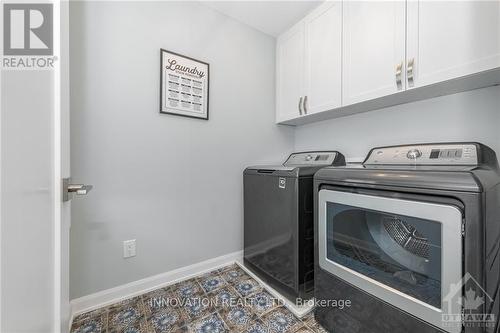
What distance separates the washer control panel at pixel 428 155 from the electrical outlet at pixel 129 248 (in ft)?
5.65

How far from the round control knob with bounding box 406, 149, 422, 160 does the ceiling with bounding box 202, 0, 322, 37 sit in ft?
4.36

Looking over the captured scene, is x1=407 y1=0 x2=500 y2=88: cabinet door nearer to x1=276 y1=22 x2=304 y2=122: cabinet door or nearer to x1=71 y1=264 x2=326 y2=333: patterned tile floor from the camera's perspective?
x1=276 y1=22 x2=304 y2=122: cabinet door

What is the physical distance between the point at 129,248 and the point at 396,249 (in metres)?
1.58

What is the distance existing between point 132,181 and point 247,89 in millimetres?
1255

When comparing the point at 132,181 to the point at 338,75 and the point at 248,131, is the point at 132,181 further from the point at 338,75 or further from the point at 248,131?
the point at 338,75

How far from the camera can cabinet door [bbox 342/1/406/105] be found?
3.88 feet

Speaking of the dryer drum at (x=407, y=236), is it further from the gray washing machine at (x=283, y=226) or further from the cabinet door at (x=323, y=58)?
the cabinet door at (x=323, y=58)

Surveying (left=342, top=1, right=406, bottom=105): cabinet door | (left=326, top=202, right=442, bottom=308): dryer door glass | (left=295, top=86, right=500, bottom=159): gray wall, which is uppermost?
(left=342, top=1, right=406, bottom=105): cabinet door

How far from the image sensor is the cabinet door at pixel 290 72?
1.79 m

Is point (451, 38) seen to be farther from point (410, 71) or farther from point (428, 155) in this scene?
point (428, 155)

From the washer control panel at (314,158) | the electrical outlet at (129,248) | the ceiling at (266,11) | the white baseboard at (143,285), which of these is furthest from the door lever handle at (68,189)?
the ceiling at (266,11)

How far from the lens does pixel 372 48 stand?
1292 millimetres

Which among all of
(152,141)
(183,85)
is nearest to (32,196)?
(152,141)

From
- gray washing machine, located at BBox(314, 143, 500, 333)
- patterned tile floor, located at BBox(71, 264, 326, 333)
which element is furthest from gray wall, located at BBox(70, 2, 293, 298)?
gray washing machine, located at BBox(314, 143, 500, 333)
